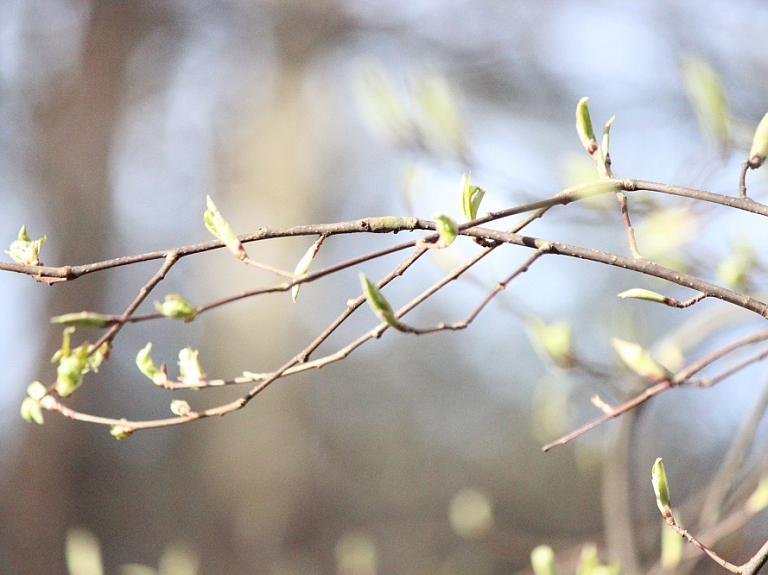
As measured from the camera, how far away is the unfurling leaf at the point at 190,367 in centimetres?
29

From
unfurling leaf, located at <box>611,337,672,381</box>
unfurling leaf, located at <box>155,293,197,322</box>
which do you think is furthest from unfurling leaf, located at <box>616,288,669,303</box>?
unfurling leaf, located at <box>155,293,197,322</box>

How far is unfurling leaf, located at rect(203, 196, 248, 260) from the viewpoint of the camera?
25 cm

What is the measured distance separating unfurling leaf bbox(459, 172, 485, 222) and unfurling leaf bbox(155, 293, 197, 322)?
0.11m

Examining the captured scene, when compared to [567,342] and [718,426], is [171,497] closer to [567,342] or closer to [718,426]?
[718,426]

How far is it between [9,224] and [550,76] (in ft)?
5.36

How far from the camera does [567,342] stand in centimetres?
50

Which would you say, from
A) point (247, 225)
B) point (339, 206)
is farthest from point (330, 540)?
point (339, 206)

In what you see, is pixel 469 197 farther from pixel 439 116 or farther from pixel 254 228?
pixel 254 228

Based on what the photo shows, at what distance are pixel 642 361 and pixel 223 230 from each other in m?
0.20

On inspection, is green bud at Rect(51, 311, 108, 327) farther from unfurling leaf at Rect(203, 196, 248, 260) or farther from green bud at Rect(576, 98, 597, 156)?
green bud at Rect(576, 98, 597, 156)

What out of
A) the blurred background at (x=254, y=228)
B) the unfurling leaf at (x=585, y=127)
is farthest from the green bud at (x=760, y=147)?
the blurred background at (x=254, y=228)

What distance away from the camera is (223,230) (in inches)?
10.0

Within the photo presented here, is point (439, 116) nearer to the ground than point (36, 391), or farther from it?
farther from it

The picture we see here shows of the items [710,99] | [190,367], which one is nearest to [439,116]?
[710,99]
